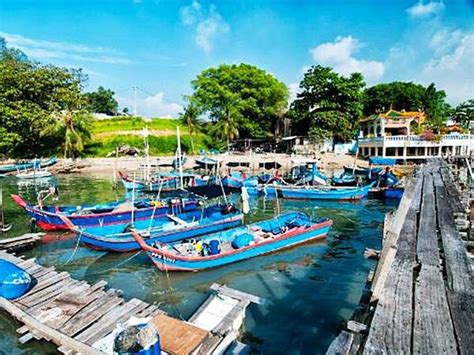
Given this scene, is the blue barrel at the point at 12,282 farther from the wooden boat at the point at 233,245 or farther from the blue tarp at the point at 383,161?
the blue tarp at the point at 383,161

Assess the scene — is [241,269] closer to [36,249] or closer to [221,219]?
[221,219]

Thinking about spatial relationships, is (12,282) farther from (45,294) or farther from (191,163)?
(191,163)

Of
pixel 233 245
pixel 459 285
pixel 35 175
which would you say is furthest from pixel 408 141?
pixel 35 175

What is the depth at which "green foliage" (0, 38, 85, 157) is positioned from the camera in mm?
47719

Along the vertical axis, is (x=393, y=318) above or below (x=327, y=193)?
above

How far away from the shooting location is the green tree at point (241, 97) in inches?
2257

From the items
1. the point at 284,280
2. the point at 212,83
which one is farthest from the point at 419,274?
the point at 212,83

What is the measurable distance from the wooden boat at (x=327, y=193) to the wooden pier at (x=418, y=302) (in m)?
19.7

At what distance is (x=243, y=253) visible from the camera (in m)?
13.5

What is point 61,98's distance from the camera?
170 ft

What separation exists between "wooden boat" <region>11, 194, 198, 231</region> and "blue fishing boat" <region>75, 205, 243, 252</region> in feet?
3.32

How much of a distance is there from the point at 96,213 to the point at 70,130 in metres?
36.5

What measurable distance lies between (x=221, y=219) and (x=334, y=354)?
14.3 m

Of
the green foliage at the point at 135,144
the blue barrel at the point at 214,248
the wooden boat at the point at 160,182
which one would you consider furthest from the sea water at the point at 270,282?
the green foliage at the point at 135,144
